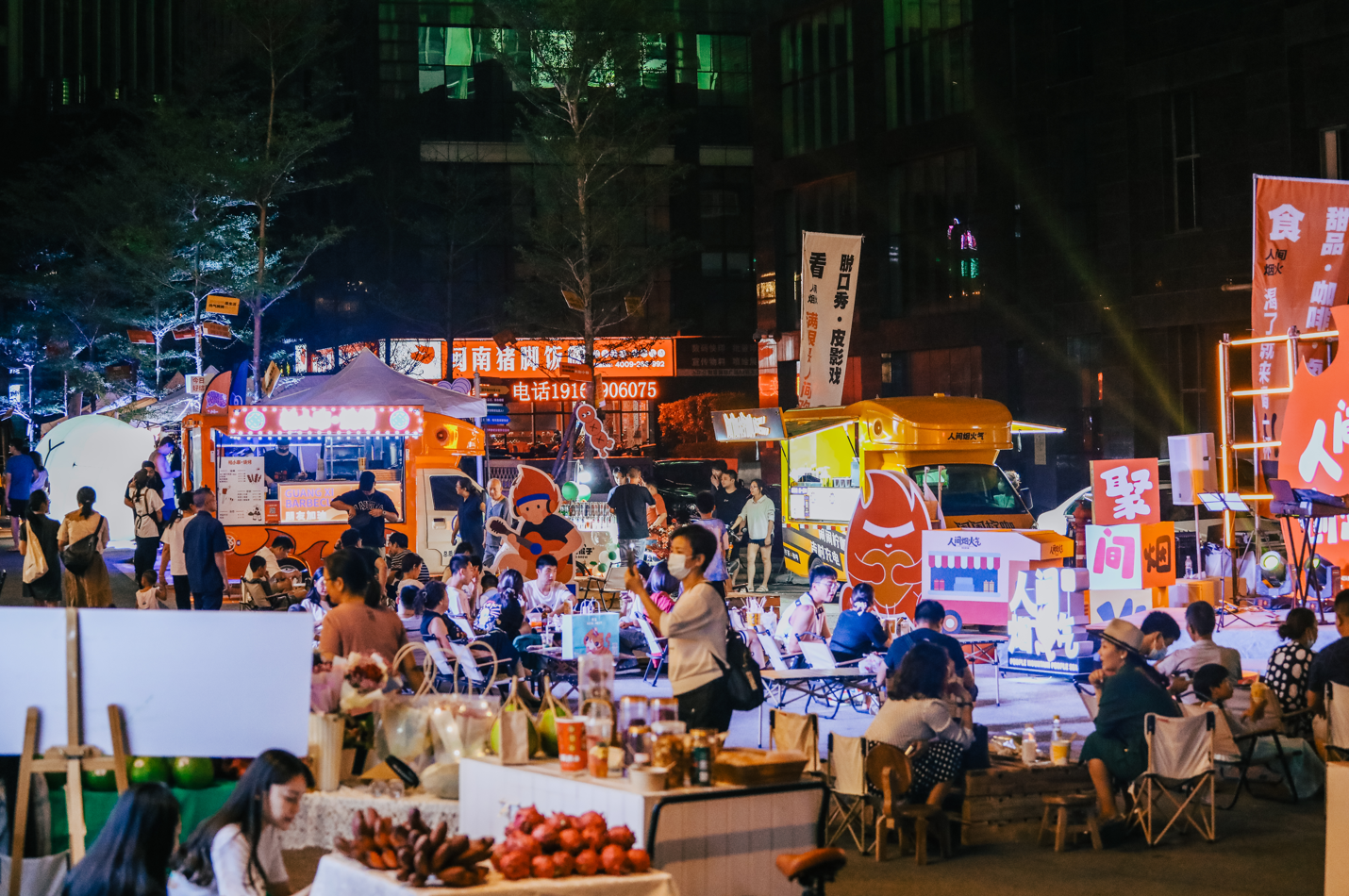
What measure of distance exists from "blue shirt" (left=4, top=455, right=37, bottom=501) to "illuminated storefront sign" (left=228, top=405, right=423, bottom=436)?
658cm

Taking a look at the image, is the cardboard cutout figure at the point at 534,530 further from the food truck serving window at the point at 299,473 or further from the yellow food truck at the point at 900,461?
the yellow food truck at the point at 900,461

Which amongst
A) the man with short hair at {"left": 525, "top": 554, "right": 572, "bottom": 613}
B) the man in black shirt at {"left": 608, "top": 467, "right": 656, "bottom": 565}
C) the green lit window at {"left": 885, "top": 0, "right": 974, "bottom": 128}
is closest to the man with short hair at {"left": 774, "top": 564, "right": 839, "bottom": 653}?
the man with short hair at {"left": 525, "top": 554, "right": 572, "bottom": 613}

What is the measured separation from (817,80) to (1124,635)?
2624cm

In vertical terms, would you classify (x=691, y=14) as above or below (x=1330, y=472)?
above

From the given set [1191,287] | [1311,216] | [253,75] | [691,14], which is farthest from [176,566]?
[691,14]

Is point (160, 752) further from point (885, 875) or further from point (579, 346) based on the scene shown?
point (579, 346)

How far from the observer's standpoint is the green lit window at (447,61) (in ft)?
142

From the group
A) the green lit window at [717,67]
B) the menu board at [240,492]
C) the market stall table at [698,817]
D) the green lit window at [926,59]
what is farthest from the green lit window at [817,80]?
the market stall table at [698,817]

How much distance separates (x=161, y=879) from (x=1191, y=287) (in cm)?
2292

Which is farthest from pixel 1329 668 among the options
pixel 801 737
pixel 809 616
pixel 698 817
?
pixel 698 817

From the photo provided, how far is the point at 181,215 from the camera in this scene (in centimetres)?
3216

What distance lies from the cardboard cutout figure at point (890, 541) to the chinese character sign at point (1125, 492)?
179 centimetres

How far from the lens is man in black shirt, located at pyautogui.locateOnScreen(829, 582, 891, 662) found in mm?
11648

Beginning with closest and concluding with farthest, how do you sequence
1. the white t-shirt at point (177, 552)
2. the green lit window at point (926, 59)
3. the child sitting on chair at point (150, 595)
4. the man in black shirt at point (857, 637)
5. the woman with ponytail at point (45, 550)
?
the man in black shirt at point (857, 637), the child sitting on chair at point (150, 595), the woman with ponytail at point (45, 550), the white t-shirt at point (177, 552), the green lit window at point (926, 59)
